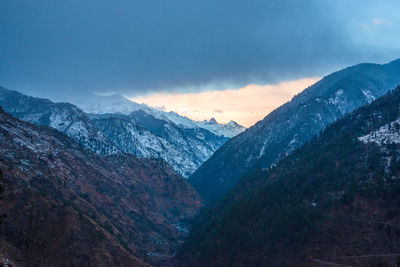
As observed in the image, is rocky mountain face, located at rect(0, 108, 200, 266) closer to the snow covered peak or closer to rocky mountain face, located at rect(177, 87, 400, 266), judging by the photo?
rocky mountain face, located at rect(177, 87, 400, 266)

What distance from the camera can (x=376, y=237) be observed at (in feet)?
303

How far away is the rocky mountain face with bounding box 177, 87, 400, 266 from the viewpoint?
310 feet

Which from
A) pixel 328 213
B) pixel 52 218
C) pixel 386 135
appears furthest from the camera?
pixel 386 135

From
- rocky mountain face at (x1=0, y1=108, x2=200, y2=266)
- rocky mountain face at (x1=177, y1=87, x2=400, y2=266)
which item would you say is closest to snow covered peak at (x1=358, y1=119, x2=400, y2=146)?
rocky mountain face at (x1=177, y1=87, x2=400, y2=266)

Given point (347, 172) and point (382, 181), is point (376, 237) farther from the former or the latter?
point (347, 172)

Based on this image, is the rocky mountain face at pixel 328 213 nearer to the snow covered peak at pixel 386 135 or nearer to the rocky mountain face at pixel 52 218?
the snow covered peak at pixel 386 135

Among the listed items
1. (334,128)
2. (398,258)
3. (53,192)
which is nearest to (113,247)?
(53,192)

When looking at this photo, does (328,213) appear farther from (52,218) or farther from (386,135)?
(52,218)

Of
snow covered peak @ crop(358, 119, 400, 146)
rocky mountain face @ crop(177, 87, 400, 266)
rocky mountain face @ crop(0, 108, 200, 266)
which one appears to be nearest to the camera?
rocky mountain face @ crop(0, 108, 200, 266)

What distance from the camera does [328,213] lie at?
108188 mm

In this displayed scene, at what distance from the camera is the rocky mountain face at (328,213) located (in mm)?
94375

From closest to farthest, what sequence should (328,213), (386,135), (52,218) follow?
1. (52,218)
2. (328,213)
3. (386,135)

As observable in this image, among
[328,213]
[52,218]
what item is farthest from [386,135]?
[52,218]

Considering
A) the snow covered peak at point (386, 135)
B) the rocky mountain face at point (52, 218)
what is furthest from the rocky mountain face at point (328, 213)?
the rocky mountain face at point (52, 218)
